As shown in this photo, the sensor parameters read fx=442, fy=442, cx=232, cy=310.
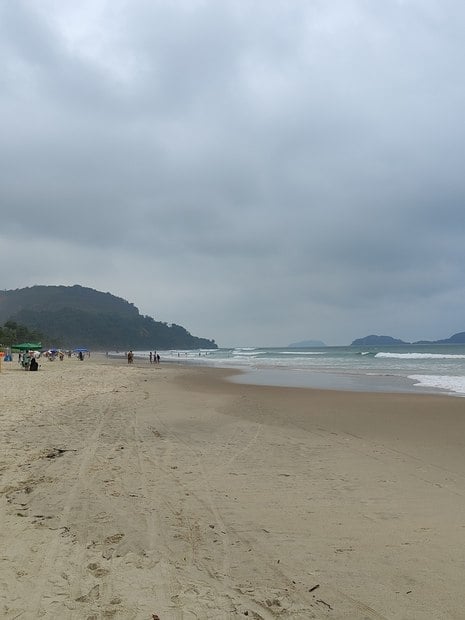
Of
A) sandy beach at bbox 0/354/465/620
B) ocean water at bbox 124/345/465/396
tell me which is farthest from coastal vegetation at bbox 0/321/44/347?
sandy beach at bbox 0/354/465/620

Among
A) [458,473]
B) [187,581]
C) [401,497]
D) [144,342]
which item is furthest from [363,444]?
[144,342]

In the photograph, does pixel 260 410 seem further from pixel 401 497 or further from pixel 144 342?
pixel 144 342

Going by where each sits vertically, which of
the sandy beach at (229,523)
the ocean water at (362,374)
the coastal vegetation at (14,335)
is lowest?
the ocean water at (362,374)

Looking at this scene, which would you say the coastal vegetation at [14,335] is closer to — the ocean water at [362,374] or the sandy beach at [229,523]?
the ocean water at [362,374]

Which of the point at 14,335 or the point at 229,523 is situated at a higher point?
the point at 14,335

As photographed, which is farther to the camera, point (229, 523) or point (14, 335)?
point (14, 335)

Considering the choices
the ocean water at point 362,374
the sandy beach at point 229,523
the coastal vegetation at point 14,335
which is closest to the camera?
the sandy beach at point 229,523

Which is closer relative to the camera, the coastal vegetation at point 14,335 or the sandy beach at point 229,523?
the sandy beach at point 229,523

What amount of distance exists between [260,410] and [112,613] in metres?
11.1

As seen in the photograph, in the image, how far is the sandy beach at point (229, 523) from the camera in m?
3.25

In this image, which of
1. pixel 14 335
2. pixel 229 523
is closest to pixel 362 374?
pixel 229 523

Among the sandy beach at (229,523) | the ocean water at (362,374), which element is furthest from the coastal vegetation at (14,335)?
the sandy beach at (229,523)

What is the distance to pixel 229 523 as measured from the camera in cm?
470

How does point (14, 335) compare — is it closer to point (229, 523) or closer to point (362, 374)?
point (362, 374)
